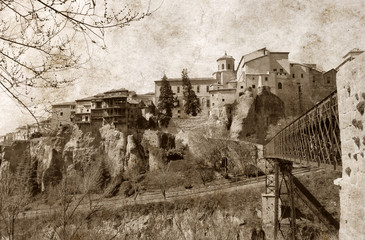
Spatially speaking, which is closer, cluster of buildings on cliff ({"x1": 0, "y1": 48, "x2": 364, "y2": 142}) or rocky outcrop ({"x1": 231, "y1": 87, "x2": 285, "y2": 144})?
rocky outcrop ({"x1": 231, "y1": 87, "x2": 285, "y2": 144})

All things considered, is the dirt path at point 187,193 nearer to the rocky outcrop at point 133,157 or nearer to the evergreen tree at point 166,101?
the rocky outcrop at point 133,157

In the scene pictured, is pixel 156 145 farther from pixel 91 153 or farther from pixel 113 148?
pixel 91 153

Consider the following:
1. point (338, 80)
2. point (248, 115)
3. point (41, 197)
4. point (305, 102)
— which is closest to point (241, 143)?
point (248, 115)

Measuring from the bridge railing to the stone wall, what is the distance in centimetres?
207

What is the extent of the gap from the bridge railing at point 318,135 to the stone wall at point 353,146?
6.78 ft

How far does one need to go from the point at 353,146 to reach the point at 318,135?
5.01 m

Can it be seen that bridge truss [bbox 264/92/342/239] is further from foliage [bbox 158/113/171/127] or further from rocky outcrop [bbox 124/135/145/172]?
foliage [bbox 158/113/171/127]

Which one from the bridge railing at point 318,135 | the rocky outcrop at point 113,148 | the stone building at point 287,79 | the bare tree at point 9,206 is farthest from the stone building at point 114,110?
the bridge railing at point 318,135

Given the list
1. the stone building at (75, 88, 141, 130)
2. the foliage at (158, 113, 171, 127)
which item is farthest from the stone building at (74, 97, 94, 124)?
the foliage at (158, 113, 171, 127)

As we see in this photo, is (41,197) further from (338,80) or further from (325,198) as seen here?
(338,80)

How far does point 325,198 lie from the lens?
28.9m

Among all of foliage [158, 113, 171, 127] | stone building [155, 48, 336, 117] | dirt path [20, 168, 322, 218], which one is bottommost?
dirt path [20, 168, 322, 218]

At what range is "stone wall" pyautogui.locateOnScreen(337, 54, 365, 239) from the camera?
14.2 feet

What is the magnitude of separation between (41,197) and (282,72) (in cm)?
4705
